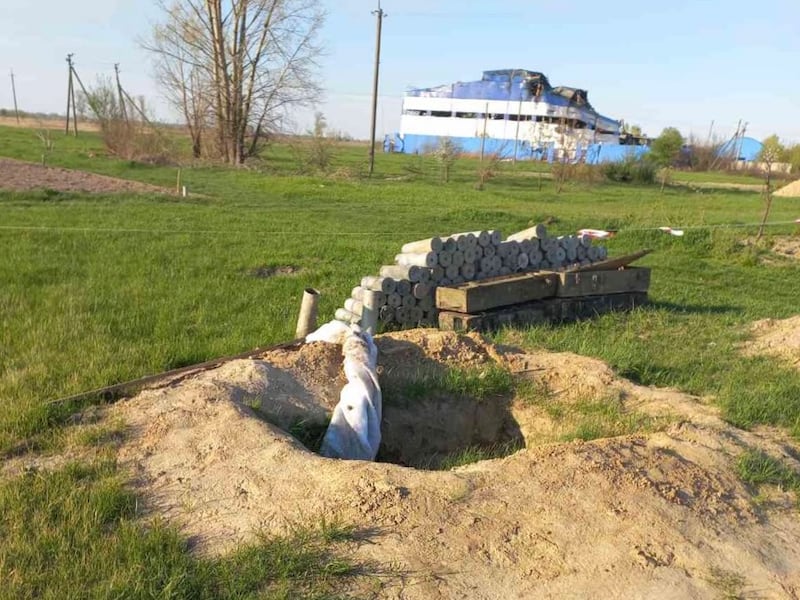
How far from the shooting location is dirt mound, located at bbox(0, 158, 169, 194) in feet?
65.4

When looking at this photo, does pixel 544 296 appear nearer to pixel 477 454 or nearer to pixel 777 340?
pixel 777 340

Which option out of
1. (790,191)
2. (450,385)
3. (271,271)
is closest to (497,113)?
(790,191)

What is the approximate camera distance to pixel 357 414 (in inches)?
195

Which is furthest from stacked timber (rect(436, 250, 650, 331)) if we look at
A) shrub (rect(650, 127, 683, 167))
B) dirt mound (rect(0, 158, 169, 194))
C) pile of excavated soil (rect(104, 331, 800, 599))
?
shrub (rect(650, 127, 683, 167))

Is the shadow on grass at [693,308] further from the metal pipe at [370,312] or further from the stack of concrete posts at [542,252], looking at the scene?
the metal pipe at [370,312]

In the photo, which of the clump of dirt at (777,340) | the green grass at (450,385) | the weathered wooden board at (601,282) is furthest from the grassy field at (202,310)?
the green grass at (450,385)

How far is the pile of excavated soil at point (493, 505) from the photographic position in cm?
319

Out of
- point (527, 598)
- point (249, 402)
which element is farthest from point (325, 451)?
point (527, 598)

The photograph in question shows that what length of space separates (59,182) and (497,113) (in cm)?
5945

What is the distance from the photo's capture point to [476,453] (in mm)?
5270

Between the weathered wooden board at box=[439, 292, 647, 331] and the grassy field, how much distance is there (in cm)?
25

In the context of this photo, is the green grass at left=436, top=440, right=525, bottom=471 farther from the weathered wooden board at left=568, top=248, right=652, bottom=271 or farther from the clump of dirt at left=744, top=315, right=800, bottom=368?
the weathered wooden board at left=568, top=248, right=652, bottom=271

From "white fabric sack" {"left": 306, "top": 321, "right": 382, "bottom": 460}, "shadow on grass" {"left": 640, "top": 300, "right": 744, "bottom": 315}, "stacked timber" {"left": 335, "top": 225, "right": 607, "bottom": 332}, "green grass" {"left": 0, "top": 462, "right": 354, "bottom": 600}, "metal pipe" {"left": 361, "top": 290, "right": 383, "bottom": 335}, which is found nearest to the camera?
"green grass" {"left": 0, "top": 462, "right": 354, "bottom": 600}

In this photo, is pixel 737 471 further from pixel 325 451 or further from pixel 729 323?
pixel 729 323
